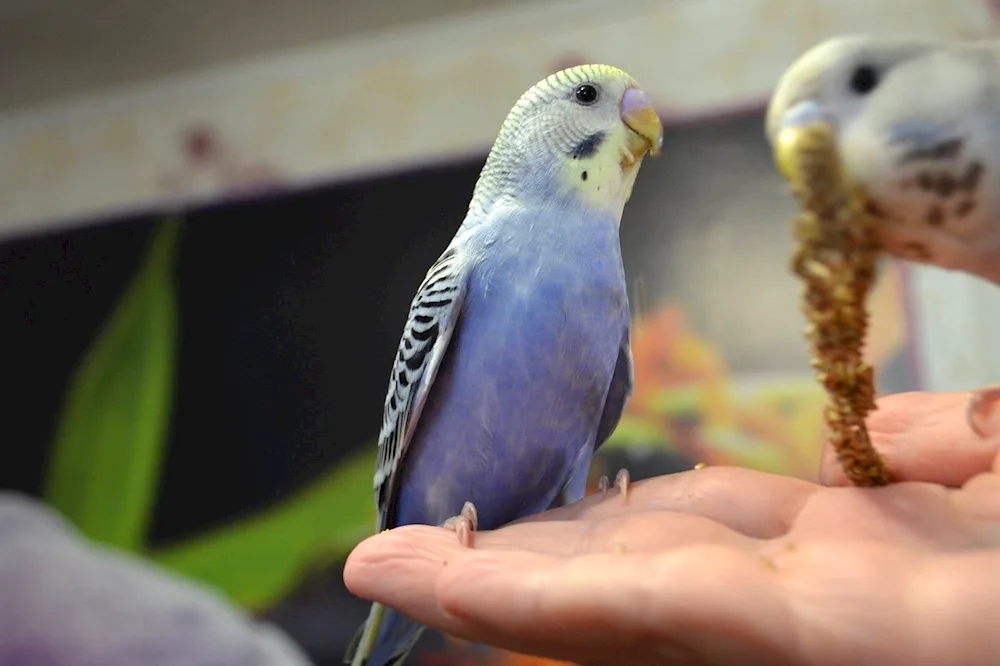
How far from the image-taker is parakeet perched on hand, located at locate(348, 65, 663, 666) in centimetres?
60

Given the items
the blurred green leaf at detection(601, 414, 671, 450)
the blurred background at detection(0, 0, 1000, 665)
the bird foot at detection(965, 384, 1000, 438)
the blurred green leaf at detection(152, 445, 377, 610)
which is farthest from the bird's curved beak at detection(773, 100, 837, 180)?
the blurred green leaf at detection(152, 445, 377, 610)

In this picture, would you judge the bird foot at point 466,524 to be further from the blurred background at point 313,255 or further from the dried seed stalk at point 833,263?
the blurred background at point 313,255

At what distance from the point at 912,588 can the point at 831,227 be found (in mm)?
196

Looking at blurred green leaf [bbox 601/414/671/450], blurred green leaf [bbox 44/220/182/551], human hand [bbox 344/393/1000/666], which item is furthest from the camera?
blurred green leaf [bbox 44/220/182/551]

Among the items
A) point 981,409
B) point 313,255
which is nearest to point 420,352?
point 981,409

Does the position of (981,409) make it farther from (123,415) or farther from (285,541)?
(123,415)

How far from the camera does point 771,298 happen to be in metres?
1.28

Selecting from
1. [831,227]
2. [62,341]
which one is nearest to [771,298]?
[831,227]

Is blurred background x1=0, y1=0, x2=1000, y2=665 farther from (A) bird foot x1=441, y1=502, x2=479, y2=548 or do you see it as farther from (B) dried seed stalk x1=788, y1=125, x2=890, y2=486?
(B) dried seed stalk x1=788, y1=125, x2=890, y2=486

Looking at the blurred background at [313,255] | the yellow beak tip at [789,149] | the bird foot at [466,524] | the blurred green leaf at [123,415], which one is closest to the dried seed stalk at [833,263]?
the yellow beak tip at [789,149]

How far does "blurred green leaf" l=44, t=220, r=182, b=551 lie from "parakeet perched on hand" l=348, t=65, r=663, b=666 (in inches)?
47.5

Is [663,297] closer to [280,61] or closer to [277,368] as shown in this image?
[277,368]

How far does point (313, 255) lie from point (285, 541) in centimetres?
59

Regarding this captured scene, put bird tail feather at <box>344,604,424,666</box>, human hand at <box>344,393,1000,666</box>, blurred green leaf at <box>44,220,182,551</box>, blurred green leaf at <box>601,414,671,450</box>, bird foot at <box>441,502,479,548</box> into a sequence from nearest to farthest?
human hand at <box>344,393,1000,666</box>, bird foot at <box>441,502,479,548</box>, bird tail feather at <box>344,604,424,666</box>, blurred green leaf at <box>601,414,671,450</box>, blurred green leaf at <box>44,220,182,551</box>
